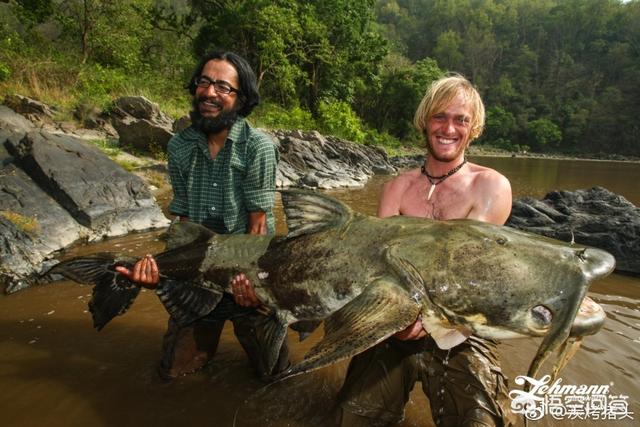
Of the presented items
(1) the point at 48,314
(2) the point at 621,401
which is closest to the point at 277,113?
(1) the point at 48,314

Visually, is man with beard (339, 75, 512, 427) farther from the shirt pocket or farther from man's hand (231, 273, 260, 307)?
→ the shirt pocket

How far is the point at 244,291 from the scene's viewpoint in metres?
2.50

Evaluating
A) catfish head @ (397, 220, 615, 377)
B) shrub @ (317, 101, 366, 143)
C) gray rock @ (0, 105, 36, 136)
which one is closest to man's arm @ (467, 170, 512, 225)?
catfish head @ (397, 220, 615, 377)

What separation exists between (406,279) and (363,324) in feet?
1.07

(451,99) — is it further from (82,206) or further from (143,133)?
(143,133)

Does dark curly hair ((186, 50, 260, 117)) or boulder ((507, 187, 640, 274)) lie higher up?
dark curly hair ((186, 50, 260, 117))

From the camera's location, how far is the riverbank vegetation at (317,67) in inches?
652

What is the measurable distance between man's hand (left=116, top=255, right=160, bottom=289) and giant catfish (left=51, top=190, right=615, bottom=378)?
1.84ft

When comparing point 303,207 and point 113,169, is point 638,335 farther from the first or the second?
point 113,169

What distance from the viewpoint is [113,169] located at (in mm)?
7262

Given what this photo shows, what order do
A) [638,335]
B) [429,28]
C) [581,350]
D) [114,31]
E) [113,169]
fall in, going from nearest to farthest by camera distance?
[581,350] → [638,335] → [113,169] → [114,31] → [429,28]

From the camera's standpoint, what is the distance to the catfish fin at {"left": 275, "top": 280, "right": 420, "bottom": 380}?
1.48 meters

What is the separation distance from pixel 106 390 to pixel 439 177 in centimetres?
287

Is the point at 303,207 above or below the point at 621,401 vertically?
above
